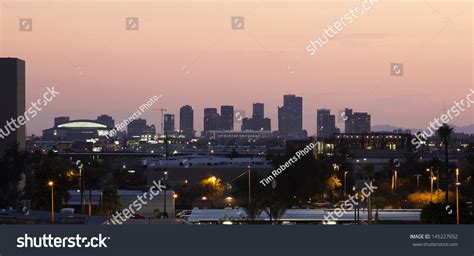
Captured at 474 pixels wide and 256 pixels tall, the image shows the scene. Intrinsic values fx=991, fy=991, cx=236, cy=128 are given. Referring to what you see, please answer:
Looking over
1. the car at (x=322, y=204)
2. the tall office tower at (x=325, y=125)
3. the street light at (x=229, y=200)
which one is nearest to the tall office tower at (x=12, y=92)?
the street light at (x=229, y=200)

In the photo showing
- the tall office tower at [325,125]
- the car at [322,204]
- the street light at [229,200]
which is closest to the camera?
the car at [322,204]

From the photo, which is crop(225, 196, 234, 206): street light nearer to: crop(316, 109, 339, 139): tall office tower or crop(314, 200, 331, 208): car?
crop(314, 200, 331, 208): car

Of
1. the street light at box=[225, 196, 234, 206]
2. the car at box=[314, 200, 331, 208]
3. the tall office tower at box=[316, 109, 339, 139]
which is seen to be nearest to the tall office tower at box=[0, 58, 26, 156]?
the street light at box=[225, 196, 234, 206]

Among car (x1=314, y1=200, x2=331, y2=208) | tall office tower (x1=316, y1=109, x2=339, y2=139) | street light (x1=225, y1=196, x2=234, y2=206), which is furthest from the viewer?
tall office tower (x1=316, y1=109, x2=339, y2=139)

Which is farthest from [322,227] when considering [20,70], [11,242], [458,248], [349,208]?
[20,70]

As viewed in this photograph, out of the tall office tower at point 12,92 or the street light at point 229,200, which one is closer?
the street light at point 229,200

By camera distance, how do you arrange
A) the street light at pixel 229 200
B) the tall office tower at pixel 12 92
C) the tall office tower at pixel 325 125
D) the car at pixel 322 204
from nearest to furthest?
the car at pixel 322 204, the street light at pixel 229 200, the tall office tower at pixel 12 92, the tall office tower at pixel 325 125

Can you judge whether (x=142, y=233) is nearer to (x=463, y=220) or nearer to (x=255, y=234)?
(x=255, y=234)

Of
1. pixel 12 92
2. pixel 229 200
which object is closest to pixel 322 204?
pixel 229 200

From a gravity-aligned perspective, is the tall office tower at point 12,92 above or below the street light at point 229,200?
above

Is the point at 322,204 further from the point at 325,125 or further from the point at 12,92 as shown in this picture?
the point at 325,125

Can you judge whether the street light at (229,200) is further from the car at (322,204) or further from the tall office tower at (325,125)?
the tall office tower at (325,125)
